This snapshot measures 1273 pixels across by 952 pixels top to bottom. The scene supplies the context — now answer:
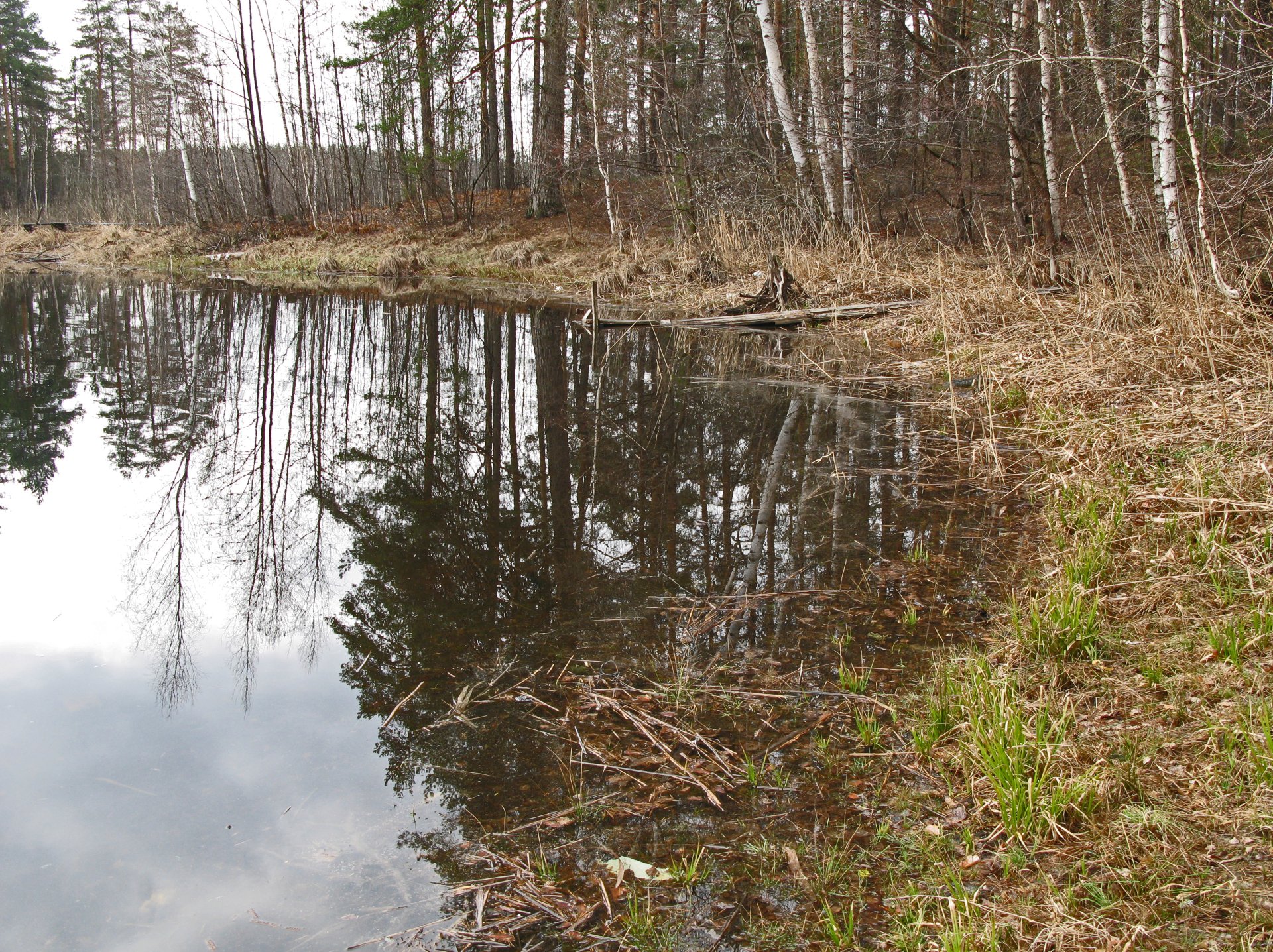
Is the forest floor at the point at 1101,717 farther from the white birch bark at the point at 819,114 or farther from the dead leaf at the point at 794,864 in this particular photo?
the white birch bark at the point at 819,114

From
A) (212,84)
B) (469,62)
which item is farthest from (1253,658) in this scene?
(212,84)

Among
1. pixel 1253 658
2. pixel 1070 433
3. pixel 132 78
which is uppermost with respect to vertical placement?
pixel 132 78

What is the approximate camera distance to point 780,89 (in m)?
12.2

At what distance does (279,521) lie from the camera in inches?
185

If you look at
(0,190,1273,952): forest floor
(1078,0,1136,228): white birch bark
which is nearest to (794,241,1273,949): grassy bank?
(0,190,1273,952): forest floor

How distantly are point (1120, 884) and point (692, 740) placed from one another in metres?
1.13

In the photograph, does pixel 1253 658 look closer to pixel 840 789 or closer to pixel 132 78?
pixel 840 789

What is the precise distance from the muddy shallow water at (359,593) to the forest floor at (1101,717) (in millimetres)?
379

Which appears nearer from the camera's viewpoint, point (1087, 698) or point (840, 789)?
point (840, 789)

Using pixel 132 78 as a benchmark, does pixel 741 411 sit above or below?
below

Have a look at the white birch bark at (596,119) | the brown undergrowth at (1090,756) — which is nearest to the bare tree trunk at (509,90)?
the white birch bark at (596,119)

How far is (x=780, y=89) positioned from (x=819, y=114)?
0.71m

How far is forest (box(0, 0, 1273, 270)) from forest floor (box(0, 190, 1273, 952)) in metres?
1.84

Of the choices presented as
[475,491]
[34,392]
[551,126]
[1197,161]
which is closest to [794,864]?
[475,491]
